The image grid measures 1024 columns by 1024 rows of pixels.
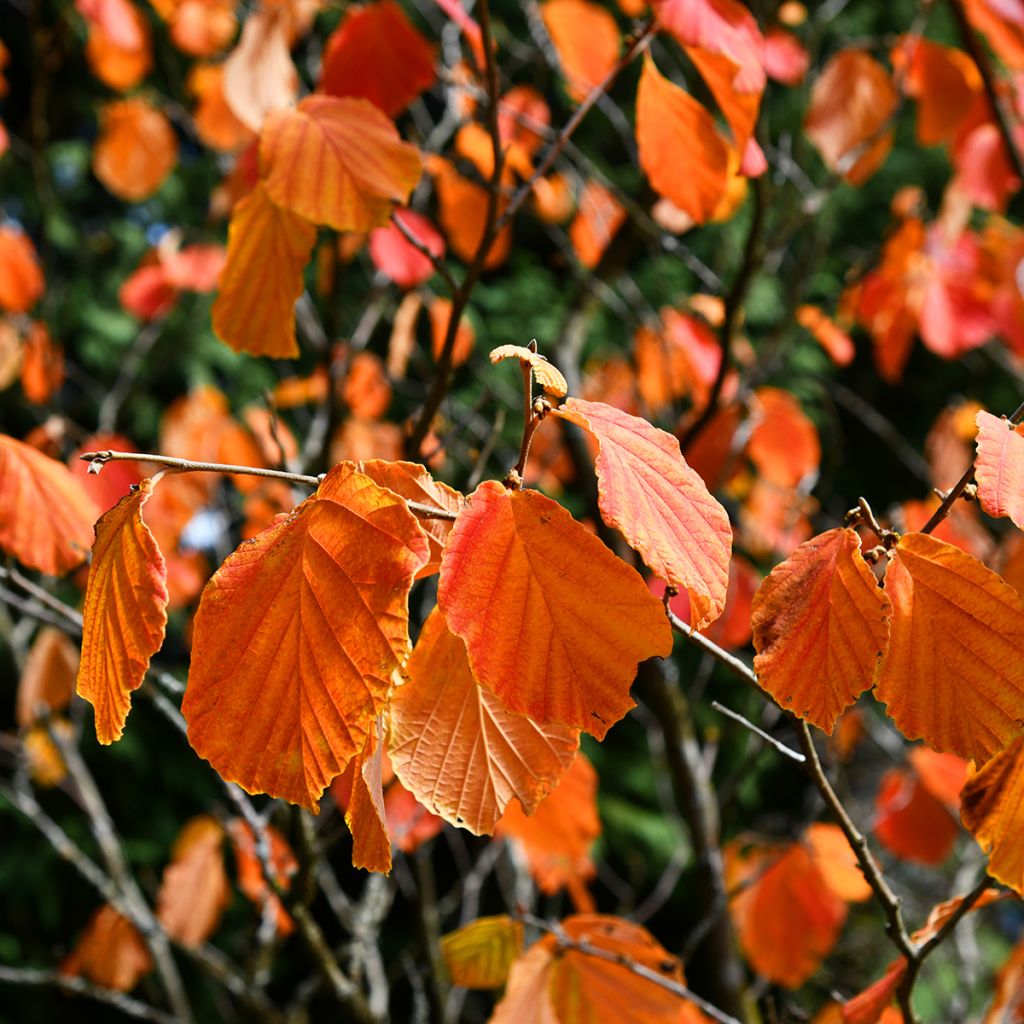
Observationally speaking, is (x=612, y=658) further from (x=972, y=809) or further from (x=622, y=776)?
(x=622, y=776)

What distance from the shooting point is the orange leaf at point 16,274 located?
2.20m

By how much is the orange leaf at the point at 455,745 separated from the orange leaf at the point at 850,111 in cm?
117

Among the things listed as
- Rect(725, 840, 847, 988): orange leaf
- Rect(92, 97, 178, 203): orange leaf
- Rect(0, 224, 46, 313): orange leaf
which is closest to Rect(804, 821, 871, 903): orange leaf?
Rect(725, 840, 847, 988): orange leaf

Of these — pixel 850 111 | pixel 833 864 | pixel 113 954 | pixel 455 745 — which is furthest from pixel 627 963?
pixel 113 954

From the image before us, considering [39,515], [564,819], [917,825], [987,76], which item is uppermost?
[987,76]

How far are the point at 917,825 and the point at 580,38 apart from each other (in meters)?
1.38

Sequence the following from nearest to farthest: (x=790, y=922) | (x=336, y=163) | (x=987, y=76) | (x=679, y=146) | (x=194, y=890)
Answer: (x=336, y=163) → (x=679, y=146) → (x=987, y=76) → (x=790, y=922) → (x=194, y=890)

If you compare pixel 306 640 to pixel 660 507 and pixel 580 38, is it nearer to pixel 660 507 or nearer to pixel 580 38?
pixel 660 507

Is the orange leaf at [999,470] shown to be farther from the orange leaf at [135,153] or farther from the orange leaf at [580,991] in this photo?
the orange leaf at [135,153]

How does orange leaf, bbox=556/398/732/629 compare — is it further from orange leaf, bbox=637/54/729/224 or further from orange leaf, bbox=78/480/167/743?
orange leaf, bbox=637/54/729/224

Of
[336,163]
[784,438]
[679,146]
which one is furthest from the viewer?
[784,438]

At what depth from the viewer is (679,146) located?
2.76 feet

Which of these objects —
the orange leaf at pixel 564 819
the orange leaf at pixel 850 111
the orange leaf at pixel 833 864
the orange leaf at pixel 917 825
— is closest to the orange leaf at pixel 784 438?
the orange leaf at pixel 850 111

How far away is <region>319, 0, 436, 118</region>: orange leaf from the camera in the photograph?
101 centimetres
